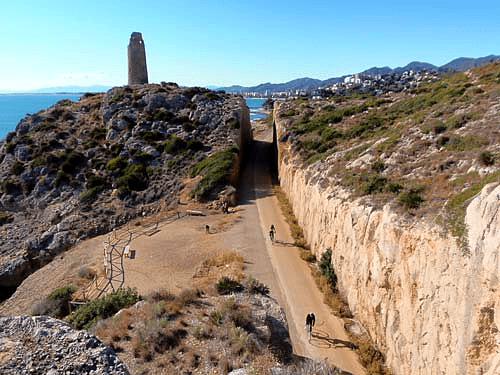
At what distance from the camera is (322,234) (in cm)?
2022

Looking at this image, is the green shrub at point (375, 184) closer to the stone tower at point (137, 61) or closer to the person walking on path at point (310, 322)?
the person walking on path at point (310, 322)

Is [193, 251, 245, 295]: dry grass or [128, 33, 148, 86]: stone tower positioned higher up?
[128, 33, 148, 86]: stone tower

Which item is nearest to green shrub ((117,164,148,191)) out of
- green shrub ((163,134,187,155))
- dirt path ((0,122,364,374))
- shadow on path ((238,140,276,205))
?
green shrub ((163,134,187,155))

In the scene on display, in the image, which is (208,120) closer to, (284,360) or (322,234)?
(322,234)

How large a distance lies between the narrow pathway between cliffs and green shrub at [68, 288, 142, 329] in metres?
6.52

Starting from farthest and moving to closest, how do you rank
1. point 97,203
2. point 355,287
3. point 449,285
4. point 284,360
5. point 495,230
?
point 97,203
point 355,287
point 284,360
point 449,285
point 495,230

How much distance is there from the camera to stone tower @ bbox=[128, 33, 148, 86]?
188 ft

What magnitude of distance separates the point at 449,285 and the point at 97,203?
31.4 m

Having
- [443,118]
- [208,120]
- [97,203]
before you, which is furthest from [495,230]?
[208,120]

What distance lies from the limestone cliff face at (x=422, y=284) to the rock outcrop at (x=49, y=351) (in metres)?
8.05


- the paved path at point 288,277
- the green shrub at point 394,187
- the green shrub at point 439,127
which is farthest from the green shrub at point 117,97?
the green shrub at point 394,187

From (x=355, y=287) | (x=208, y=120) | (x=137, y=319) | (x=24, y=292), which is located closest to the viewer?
(x=137, y=319)

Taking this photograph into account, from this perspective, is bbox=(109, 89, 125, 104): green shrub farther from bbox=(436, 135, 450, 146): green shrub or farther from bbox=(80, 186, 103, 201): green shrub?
bbox=(436, 135, 450, 146): green shrub

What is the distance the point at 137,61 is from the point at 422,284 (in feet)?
189
